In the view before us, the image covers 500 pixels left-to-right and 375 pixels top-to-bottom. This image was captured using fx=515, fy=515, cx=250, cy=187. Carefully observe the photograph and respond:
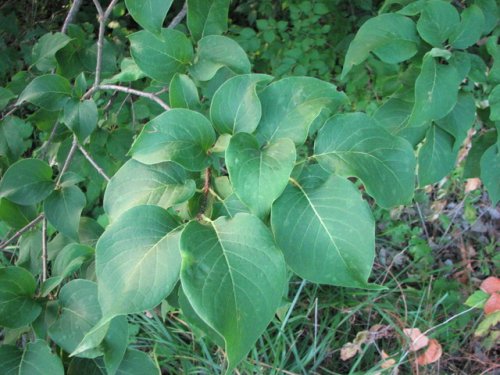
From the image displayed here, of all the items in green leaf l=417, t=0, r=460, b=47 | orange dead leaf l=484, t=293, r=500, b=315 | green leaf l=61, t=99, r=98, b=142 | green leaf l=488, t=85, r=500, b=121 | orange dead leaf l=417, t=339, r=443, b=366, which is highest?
green leaf l=417, t=0, r=460, b=47

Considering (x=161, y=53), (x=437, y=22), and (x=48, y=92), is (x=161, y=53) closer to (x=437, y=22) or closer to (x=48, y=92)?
(x=48, y=92)

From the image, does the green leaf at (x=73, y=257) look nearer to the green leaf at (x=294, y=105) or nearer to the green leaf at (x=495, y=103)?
the green leaf at (x=294, y=105)

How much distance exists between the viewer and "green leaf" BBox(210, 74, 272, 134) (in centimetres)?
64

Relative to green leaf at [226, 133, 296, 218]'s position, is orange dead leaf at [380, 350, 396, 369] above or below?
below

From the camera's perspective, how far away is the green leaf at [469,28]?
872 mm

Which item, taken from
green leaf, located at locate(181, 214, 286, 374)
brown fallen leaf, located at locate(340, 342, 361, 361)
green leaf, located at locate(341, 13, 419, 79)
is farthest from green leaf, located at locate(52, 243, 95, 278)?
brown fallen leaf, located at locate(340, 342, 361, 361)

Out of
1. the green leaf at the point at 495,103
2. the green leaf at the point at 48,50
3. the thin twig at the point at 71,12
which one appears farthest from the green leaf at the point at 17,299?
the green leaf at the point at 495,103

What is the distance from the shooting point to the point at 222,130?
2.23 feet

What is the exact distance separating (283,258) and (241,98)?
0.75 ft

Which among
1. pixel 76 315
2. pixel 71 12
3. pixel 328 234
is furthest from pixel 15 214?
pixel 328 234

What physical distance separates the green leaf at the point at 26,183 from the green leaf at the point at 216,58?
344 millimetres

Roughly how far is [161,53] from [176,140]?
0.24 m

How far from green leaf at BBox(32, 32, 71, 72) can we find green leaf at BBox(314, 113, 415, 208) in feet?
2.40

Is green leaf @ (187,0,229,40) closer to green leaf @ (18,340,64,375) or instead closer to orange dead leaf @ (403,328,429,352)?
green leaf @ (18,340,64,375)
